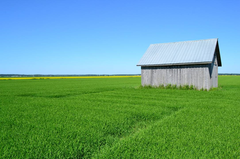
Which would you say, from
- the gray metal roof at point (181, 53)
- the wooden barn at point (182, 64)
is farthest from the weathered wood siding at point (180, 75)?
the gray metal roof at point (181, 53)

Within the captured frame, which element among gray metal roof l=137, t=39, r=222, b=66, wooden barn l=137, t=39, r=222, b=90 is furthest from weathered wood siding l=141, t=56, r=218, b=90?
gray metal roof l=137, t=39, r=222, b=66

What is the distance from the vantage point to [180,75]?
22.0m

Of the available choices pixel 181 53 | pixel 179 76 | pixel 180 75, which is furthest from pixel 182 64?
pixel 181 53

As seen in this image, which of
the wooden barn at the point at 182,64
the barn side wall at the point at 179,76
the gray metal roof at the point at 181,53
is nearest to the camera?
the barn side wall at the point at 179,76

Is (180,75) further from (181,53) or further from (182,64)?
(181,53)

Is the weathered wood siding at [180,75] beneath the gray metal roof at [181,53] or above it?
beneath

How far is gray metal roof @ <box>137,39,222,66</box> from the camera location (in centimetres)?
2126

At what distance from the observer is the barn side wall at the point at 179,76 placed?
20641mm

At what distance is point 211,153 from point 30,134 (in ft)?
Result: 17.7

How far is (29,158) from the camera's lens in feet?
14.7

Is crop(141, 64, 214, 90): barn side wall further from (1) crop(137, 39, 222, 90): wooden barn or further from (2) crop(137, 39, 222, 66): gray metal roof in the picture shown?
(2) crop(137, 39, 222, 66): gray metal roof

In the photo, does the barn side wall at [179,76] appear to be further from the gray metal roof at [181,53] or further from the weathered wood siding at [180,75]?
the gray metal roof at [181,53]

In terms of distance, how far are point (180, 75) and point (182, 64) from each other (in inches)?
52.5

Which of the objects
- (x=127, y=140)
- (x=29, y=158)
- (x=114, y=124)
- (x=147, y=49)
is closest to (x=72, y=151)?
(x=29, y=158)
